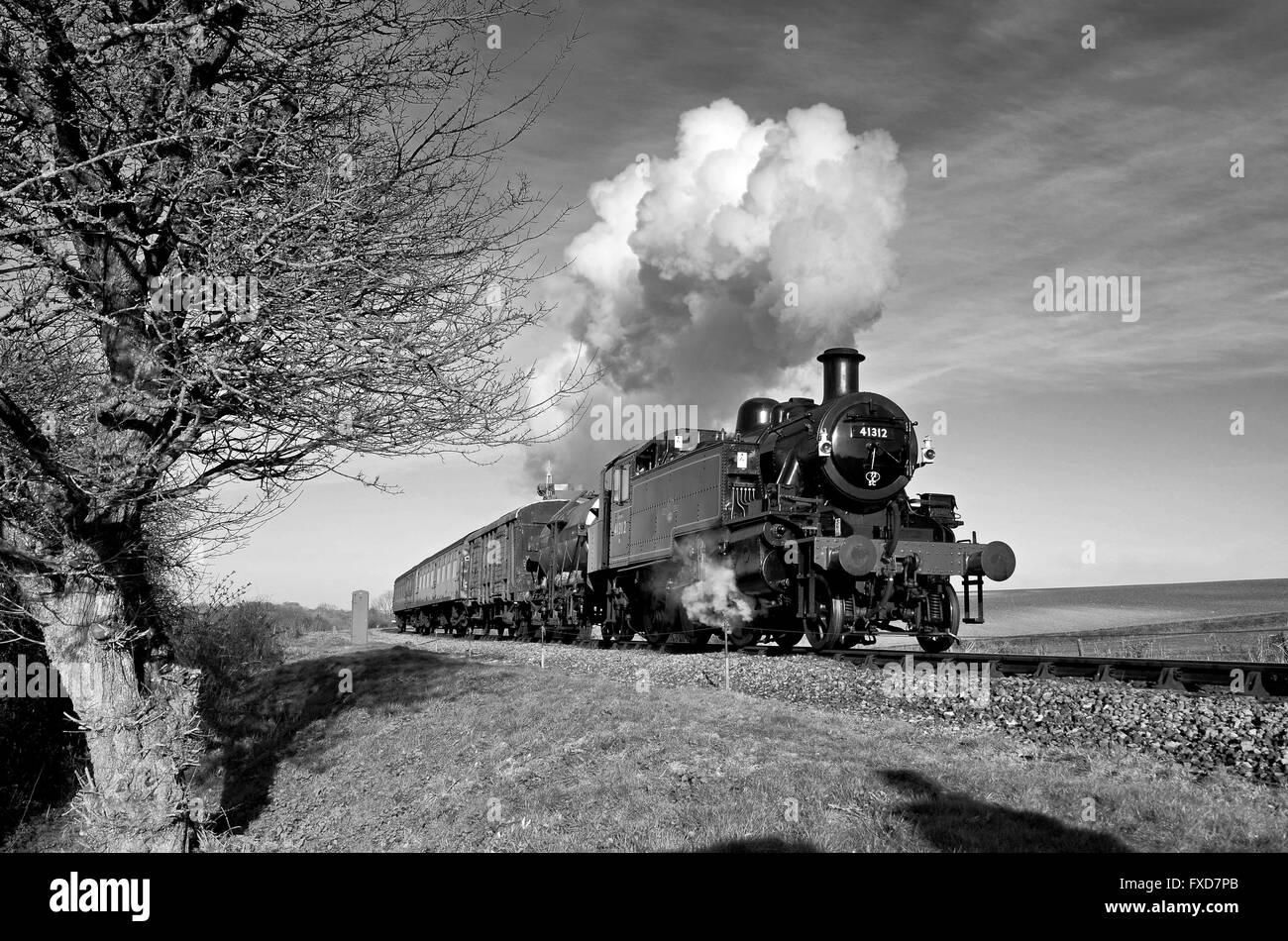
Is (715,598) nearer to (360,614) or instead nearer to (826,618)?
(826,618)

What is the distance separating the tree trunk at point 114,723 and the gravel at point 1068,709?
687 cm

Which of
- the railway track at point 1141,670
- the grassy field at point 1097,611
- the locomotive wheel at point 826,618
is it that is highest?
the locomotive wheel at point 826,618

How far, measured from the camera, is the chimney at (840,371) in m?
17.1

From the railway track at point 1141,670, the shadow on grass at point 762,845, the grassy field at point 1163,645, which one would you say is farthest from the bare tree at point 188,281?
the grassy field at point 1163,645

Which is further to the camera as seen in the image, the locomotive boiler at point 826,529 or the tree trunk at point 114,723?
the locomotive boiler at point 826,529

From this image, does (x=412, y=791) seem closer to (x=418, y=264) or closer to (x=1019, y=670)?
(x=418, y=264)

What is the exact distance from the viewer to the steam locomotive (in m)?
15.5

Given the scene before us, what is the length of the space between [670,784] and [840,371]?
10.6 m

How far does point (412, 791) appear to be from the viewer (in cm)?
1092

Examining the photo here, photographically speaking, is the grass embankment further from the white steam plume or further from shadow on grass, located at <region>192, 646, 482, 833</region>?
the white steam plume

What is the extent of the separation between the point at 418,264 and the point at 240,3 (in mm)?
2190

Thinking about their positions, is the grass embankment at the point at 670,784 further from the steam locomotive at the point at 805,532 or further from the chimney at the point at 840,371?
the chimney at the point at 840,371

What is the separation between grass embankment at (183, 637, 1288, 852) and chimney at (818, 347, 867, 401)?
6776mm

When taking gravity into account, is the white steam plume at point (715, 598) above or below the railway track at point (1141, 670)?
above
